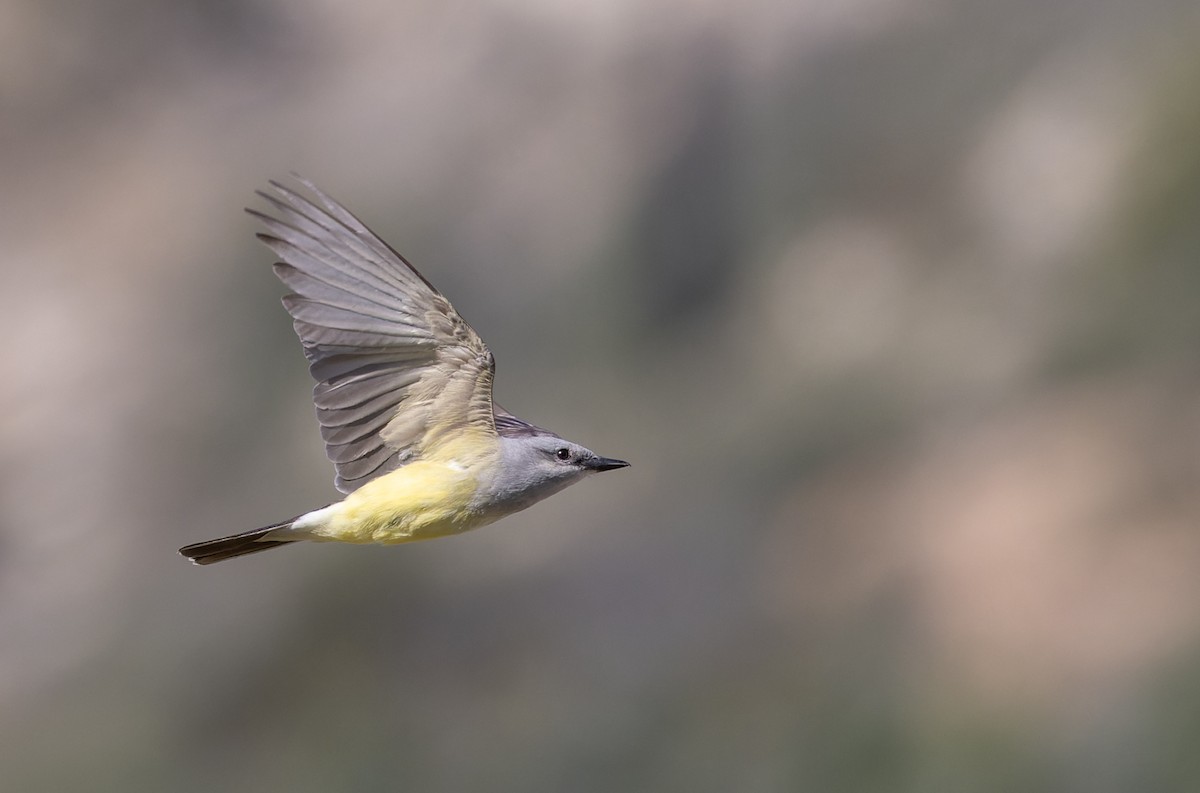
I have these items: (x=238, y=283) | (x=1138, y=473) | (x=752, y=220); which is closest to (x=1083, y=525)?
(x=1138, y=473)

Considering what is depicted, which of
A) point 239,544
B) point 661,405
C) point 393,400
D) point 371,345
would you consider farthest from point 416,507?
point 661,405

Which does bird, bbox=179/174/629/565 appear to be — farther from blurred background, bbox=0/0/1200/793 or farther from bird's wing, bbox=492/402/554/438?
blurred background, bbox=0/0/1200/793

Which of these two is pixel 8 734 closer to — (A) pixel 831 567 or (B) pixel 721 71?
(A) pixel 831 567

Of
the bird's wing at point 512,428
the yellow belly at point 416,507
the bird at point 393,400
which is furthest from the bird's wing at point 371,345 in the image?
the bird's wing at point 512,428

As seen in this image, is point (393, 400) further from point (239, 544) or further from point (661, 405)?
point (661, 405)

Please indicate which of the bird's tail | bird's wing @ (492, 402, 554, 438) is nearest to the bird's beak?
bird's wing @ (492, 402, 554, 438)

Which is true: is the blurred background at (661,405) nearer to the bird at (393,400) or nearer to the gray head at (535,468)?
the gray head at (535,468)
